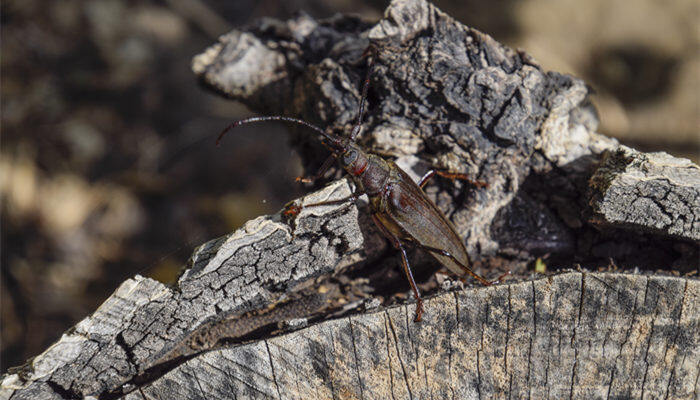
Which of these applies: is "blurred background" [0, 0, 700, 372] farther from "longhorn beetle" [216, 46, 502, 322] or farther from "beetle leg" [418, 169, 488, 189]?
"beetle leg" [418, 169, 488, 189]

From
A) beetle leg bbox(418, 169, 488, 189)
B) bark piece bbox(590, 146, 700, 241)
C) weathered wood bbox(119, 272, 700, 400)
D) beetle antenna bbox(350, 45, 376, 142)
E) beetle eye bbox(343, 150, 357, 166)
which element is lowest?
weathered wood bbox(119, 272, 700, 400)

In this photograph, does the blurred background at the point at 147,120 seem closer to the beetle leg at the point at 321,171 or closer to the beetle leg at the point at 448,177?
the beetle leg at the point at 321,171

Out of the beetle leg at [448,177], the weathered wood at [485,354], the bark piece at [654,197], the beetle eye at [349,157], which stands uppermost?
the beetle eye at [349,157]

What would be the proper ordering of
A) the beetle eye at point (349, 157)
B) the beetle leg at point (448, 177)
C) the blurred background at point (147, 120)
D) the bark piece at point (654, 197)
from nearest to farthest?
the bark piece at point (654, 197), the beetle leg at point (448, 177), the beetle eye at point (349, 157), the blurred background at point (147, 120)

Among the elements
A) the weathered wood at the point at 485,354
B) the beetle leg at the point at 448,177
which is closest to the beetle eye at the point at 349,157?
the beetle leg at the point at 448,177

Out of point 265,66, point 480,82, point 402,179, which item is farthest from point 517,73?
point 265,66

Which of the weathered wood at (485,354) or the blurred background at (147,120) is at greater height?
the blurred background at (147,120)

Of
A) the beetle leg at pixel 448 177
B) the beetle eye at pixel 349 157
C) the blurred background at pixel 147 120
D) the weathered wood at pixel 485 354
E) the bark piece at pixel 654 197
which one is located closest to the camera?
the weathered wood at pixel 485 354

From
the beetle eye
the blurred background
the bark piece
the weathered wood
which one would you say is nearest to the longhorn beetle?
the beetle eye

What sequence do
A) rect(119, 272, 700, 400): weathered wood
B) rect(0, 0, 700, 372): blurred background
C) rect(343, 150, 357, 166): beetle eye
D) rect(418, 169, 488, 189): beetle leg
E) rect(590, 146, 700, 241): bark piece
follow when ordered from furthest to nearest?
1. rect(0, 0, 700, 372): blurred background
2. rect(343, 150, 357, 166): beetle eye
3. rect(418, 169, 488, 189): beetle leg
4. rect(590, 146, 700, 241): bark piece
5. rect(119, 272, 700, 400): weathered wood
